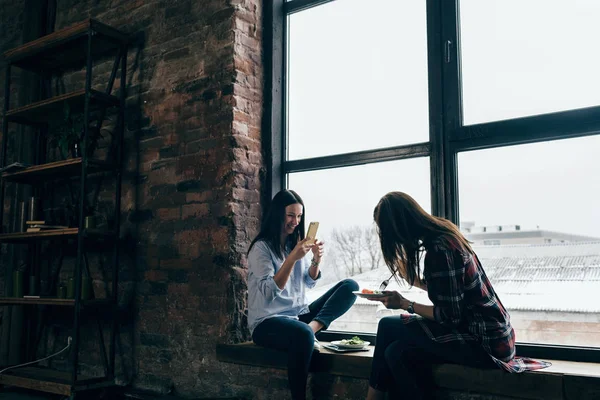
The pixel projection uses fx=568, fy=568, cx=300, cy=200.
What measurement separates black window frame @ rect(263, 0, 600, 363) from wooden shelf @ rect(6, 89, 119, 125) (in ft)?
3.64

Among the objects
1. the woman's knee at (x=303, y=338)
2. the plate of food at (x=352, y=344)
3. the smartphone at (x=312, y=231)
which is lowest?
the plate of food at (x=352, y=344)

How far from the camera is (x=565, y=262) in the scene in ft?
8.63

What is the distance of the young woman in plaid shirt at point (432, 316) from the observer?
91.3 inches

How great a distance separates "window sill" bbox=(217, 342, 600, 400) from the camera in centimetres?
215

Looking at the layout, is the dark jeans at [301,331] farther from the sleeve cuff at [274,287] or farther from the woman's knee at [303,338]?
the sleeve cuff at [274,287]

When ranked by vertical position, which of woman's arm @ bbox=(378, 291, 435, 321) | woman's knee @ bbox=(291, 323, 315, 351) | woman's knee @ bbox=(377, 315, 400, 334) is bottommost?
woman's knee @ bbox=(291, 323, 315, 351)

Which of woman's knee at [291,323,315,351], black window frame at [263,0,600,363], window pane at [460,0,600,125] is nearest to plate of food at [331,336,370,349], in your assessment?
woman's knee at [291,323,315,351]

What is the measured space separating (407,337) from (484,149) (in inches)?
42.2

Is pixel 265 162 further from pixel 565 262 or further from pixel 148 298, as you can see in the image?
pixel 565 262

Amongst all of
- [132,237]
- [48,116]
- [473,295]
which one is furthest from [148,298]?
[473,295]

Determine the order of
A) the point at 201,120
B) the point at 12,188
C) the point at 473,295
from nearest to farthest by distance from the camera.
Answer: the point at 473,295 → the point at 201,120 → the point at 12,188

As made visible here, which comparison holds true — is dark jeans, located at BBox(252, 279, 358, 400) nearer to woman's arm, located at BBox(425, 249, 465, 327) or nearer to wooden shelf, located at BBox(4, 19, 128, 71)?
woman's arm, located at BBox(425, 249, 465, 327)

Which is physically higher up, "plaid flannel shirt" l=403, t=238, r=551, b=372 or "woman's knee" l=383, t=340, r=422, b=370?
"plaid flannel shirt" l=403, t=238, r=551, b=372

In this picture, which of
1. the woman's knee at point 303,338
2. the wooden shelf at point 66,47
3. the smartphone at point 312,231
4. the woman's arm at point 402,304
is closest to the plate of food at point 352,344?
the woman's knee at point 303,338
